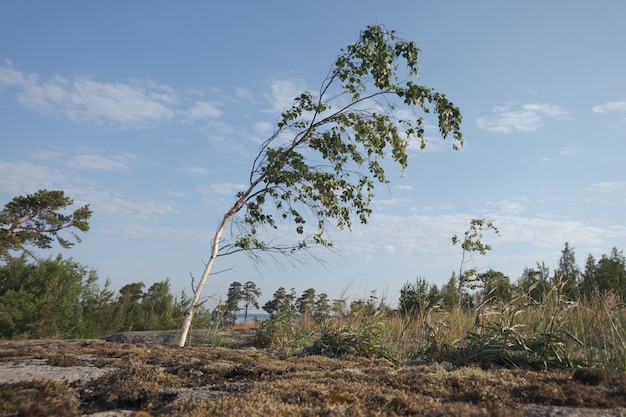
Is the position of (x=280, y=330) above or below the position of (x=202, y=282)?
below

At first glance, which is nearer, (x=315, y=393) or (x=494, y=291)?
(x=315, y=393)

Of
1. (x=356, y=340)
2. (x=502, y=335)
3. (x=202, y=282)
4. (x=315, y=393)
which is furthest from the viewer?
(x=202, y=282)

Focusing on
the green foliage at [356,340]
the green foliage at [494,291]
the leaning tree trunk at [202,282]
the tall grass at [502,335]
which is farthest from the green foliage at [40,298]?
the green foliage at [494,291]

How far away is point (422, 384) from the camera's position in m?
2.57

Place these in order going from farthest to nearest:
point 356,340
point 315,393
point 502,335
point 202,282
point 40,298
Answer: point 40,298
point 202,282
point 356,340
point 502,335
point 315,393

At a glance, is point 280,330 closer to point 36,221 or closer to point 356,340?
point 356,340

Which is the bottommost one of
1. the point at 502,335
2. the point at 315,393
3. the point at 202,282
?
the point at 315,393

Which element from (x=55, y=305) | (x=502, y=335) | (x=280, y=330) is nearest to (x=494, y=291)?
(x=502, y=335)

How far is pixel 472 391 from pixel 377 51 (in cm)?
705

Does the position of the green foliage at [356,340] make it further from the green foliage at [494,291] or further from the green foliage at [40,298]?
the green foliage at [40,298]

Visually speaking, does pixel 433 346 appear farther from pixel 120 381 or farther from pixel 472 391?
pixel 120 381

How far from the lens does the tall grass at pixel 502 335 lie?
3738mm

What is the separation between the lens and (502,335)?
407 centimetres

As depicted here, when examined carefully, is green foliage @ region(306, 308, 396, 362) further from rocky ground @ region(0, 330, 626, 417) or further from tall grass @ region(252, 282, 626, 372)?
rocky ground @ region(0, 330, 626, 417)
